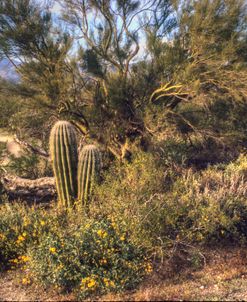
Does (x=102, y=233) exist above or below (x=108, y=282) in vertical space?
above

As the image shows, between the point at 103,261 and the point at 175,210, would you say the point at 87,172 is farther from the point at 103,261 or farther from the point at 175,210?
the point at 103,261

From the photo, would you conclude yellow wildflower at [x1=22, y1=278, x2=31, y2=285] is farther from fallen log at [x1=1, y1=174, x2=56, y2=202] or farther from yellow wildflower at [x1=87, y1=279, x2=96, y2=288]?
fallen log at [x1=1, y1=174, x2=56, y2=202]

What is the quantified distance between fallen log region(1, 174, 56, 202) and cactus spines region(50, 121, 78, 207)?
88cm

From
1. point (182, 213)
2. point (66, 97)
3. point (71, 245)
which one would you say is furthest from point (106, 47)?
point (71, 245)

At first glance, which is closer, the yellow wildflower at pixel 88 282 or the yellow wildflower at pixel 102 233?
the yellow wildflower at pixel 88 282

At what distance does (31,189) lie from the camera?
7.88m

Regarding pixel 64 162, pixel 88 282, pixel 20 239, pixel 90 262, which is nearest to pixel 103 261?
pixel 90 262

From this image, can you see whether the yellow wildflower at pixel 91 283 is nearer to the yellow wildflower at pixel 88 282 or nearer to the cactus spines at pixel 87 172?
the yellow wildflower at pixel 88 282

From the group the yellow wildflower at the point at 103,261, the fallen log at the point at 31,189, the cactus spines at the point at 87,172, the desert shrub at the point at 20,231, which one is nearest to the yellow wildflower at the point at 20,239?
the desert shrub at the point at 20,231

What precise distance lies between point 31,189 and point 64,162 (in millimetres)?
1420

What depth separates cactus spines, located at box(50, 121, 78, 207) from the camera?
6848mm

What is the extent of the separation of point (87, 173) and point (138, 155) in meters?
1.42

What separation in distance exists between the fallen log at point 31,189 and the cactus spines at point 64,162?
881mm

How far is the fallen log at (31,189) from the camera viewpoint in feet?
25.4
